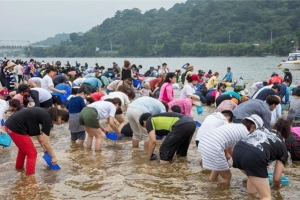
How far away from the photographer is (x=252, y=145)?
497 cm

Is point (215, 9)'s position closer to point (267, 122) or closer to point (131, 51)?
point (131, 51)

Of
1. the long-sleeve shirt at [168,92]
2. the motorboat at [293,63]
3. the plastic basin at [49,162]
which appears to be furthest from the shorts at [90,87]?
the motorboat at [293,63]

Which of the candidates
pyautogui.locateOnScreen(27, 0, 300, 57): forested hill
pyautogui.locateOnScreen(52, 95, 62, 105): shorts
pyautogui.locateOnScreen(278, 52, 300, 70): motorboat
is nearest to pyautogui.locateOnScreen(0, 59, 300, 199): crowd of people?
pyautogui.locateOnScreen(52, 95, 62, 105): shorts

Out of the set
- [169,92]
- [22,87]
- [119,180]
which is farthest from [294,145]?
[22,87]

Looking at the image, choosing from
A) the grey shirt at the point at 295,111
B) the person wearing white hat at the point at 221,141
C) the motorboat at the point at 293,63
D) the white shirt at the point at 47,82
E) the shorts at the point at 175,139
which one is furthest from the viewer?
the motorboat at the point at 293,63

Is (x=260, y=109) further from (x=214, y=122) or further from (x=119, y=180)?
(x=119, y=180)

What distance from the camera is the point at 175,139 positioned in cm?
736

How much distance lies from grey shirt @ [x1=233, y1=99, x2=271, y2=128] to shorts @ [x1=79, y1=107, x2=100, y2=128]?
2.89 meters

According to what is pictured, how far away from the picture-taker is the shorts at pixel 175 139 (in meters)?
7.28

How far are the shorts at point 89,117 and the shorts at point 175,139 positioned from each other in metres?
1.62

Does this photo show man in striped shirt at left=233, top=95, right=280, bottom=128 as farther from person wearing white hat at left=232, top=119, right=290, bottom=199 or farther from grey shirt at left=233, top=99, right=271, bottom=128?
person wearing white hat at left=232, top=119, right=290, bottom=199

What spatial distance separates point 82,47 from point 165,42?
34275mm

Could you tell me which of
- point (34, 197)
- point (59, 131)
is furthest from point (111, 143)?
point (34, 197)

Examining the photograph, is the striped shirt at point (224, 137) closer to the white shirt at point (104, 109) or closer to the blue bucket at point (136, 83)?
the white shirt at point (104, 109)
